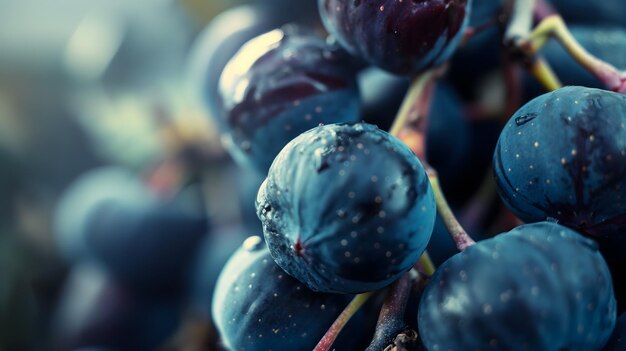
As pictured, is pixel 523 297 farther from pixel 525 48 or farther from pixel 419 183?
pixel 525 48

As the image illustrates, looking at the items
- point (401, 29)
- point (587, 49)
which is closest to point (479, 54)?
point (587, 49)

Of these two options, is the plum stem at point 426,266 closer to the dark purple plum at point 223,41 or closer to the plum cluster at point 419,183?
the plum cluster at point 419,183

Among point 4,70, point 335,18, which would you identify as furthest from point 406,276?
point 4,70

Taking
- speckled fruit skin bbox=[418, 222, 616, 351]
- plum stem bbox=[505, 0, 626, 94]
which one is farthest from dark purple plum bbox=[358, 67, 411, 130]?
speckled fruit skin bbox=[418, 222, 616, 351]

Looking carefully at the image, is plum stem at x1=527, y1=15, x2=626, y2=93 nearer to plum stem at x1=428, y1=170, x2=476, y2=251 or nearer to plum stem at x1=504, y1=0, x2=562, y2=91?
plum stem at x1=504, y1=0, x2=562, y2=91

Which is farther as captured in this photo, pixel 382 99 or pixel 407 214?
pixel 382 99

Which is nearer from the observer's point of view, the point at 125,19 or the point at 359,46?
the point at 359,46

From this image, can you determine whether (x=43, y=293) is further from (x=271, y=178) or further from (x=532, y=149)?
(x=532, y=149)

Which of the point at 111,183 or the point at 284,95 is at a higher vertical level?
the point at 284,95
